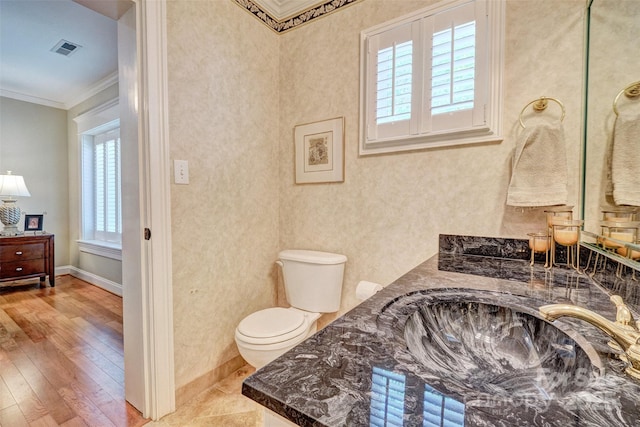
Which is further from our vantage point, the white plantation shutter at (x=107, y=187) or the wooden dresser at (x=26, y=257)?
the white plantation shutter at (x=107, y=187)

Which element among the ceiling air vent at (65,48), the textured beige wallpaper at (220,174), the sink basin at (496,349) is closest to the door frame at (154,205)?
the textured beige wallpaper at (220,174)

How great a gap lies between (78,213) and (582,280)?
499 centimetres

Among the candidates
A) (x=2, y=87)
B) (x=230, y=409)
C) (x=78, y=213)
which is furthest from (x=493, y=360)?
(x=2, y=87)

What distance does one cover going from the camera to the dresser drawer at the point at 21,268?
3.10 meters

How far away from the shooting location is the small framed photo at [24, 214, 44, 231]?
342 cm

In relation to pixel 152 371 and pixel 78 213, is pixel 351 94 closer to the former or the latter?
pixel 152 371

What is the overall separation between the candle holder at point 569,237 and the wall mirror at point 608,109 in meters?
0.05

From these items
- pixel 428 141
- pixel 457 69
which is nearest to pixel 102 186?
pixel 428 141

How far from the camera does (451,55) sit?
1364 mm

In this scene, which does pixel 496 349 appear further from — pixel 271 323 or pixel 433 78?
pixel 433 78

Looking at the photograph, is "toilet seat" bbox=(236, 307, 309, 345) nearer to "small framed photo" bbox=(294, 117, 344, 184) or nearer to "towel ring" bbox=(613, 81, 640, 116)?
"small framed photo" bbox=(294, 117, 344, 184)

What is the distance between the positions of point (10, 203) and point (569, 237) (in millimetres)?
4969

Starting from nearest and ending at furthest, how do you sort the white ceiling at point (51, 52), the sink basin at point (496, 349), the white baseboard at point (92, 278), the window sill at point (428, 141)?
the sink basin at point (496, 349), the window sill at point (428, 141), the white ceiling at point (51, 52), the white baseboard at point (92, 278)

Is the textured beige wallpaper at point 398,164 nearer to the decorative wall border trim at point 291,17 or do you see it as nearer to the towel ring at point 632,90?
the decorative wall border trim at point 291,17
